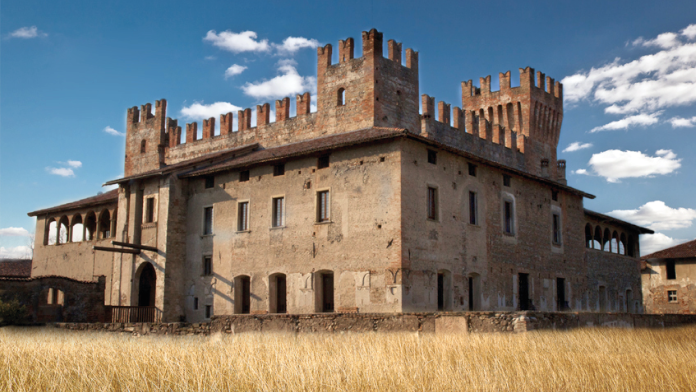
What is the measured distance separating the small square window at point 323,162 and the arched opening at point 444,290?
543 cm

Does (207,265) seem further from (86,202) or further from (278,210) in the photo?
(86,202)

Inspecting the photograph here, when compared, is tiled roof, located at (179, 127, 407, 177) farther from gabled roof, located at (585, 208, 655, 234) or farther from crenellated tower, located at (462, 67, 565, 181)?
gabled roof, located at (585, 208, 655, 234)

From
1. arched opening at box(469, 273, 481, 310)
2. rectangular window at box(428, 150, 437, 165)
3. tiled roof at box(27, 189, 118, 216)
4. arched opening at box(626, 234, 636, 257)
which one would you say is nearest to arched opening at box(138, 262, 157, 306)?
tiled roof at box(27, 189, 118, 216)

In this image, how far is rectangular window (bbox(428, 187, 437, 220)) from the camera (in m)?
20.8

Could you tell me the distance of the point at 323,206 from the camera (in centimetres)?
2158

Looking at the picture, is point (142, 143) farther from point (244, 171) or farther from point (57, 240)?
point (244, 171)

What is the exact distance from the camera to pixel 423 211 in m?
20.3

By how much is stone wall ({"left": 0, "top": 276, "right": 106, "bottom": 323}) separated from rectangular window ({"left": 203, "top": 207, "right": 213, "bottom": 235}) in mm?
4549

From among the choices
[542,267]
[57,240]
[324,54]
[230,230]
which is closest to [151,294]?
[230,230]

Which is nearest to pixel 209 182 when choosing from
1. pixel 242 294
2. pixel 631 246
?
pixel 242 294

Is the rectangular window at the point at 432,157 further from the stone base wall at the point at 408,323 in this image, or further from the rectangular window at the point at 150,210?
the rectangular window at the point at 150,210

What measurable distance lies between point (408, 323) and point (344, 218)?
5.67 metres

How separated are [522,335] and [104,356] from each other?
845 cm

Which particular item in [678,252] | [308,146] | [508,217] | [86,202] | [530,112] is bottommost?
[678,252]
